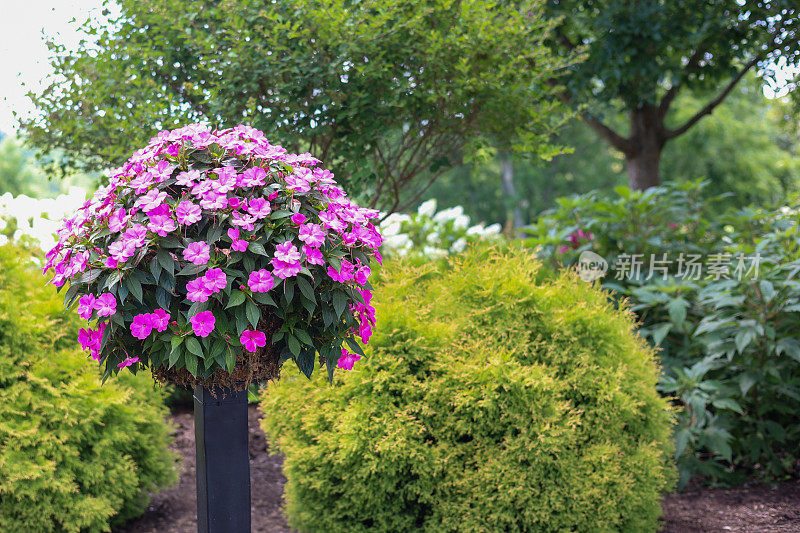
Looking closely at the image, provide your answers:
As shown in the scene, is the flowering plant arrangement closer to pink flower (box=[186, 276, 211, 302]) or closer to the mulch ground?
pink flower (box=[186, 276, 211, 302])

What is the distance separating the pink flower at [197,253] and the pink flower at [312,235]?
10.3 inches

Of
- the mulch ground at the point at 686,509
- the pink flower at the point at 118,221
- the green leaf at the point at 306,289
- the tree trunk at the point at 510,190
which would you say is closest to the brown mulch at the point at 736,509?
the mulch ground at the point at 686,509

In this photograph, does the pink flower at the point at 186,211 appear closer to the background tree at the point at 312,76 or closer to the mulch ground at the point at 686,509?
the background tree at the point at 312,76

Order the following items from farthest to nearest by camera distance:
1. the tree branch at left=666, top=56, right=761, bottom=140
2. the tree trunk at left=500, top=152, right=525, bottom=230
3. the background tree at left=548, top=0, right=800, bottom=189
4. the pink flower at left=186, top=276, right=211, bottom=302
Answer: the tree trunk at left=500, top=152, right=525, bottom=230, the tree branch at left=666, top=56, right=761, bottom=140, the background tree at left=548, top=0, right=800, bottom=189, the pink flower at left=186, top=276, right=211, bottom=302

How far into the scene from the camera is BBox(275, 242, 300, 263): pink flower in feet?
6.06

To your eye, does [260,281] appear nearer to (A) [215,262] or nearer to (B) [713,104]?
(A) [215,262]

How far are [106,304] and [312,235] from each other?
1.96ft

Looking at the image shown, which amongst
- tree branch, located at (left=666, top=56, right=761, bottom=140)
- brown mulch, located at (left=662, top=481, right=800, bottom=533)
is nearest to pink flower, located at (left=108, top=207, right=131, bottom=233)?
brown mulch, located at (left=662, top=481, right=800, bottom=533)

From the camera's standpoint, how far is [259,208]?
193 centimetres

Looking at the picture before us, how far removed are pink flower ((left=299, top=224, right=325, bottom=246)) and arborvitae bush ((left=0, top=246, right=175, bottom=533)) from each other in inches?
70.7

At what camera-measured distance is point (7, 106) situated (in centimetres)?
383

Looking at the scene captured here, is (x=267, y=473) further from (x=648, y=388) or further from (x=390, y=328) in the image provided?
(x=648, y=388)

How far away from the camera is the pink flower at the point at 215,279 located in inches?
71.1

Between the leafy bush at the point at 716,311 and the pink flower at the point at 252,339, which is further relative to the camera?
the leafy bush at the point at 716,311
